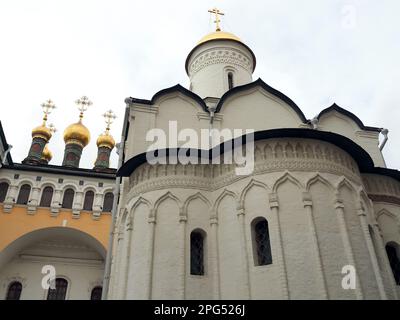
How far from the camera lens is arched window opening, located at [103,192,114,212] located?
575 inches

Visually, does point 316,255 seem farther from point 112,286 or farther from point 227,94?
point 227,94

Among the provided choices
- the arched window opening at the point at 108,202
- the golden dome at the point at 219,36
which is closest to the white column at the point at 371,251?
the golden dome at the point at 219,36

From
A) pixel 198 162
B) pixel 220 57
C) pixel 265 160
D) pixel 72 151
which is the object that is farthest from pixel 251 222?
pixel 72 151

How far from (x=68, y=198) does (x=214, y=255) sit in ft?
29.5

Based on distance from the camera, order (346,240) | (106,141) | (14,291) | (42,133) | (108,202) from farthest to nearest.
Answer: (106,141)
(42,133)
(108,202)
(14,291)
(346,240)

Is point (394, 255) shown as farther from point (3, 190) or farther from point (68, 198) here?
point (3, 190)

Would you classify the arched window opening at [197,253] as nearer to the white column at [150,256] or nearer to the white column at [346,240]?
the white column at [150,256]

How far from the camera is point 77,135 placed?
22.8 metres

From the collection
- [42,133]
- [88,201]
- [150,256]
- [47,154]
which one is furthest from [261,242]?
[47,154]

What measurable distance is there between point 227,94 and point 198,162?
3.14 metres

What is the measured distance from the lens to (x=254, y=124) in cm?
1042

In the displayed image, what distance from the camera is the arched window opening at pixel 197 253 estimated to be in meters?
7.51

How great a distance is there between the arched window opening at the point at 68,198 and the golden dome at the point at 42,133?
10.1 metres
